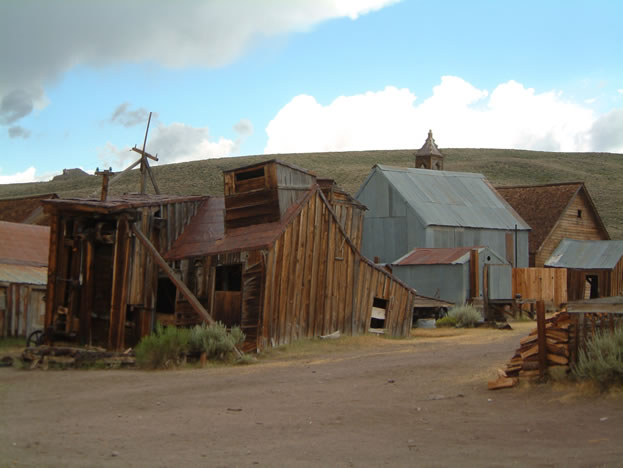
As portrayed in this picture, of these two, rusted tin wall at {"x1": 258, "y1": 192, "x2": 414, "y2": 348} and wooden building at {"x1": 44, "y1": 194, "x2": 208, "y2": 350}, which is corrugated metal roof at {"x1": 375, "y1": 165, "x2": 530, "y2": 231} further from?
wooden building at {"x1": 44, "y1": 194, "x2": 208, "y2": 350}

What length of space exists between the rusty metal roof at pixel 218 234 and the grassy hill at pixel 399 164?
5155cm

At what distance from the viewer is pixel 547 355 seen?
429 inches

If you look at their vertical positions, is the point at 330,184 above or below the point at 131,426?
above

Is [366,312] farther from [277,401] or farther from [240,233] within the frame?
[277,401]

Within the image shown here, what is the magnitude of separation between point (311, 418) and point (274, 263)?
330 inches

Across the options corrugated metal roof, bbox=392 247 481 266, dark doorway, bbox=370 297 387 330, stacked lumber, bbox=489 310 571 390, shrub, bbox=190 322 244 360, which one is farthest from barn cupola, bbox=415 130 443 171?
stacked lumber, bbox=489 310 571 390

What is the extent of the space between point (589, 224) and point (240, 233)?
30.9 metres

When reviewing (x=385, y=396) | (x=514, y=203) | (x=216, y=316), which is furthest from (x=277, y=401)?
(x=514, y=203)

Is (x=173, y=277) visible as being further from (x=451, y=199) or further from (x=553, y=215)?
(x=553, y=215)

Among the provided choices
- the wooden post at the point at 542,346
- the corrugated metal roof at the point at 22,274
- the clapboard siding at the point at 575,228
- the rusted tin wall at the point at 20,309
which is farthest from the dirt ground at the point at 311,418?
the clapboard siding at the point at 575,228

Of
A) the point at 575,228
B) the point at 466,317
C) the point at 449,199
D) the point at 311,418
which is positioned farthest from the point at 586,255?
the point at 311,418

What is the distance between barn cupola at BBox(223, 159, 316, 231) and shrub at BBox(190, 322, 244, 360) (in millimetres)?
3866

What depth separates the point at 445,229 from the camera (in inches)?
1412

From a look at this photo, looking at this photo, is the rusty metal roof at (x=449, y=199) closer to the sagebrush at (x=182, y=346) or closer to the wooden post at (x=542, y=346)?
the sagebrush at (x=182, y=346)
